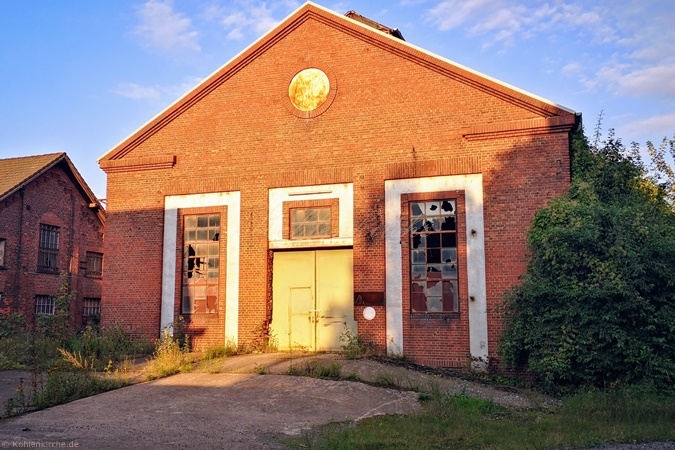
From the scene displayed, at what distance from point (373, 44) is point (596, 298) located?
8.26 m

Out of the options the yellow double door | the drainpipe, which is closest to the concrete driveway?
the yellow double door

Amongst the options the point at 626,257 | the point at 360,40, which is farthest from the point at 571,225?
the point at 360,40

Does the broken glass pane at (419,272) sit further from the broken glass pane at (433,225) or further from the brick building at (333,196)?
the broken glass pane at (433,225)

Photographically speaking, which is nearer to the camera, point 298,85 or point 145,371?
point 145,371

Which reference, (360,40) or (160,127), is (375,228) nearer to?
(360,40)

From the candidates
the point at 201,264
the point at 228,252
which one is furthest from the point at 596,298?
the point at 201,264

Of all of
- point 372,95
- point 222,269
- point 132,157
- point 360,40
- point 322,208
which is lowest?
point 222,269

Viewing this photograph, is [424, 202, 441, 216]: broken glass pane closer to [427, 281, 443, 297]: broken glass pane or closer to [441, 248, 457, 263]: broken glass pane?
[441, 248, 457, 263]: broken glass pane

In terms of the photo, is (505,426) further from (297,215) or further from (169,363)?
(297,215)

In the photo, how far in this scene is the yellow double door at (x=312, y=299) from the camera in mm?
15859

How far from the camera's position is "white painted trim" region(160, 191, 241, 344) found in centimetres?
1628

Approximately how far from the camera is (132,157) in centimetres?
1795

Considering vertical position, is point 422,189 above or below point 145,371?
above

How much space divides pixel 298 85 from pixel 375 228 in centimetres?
439
